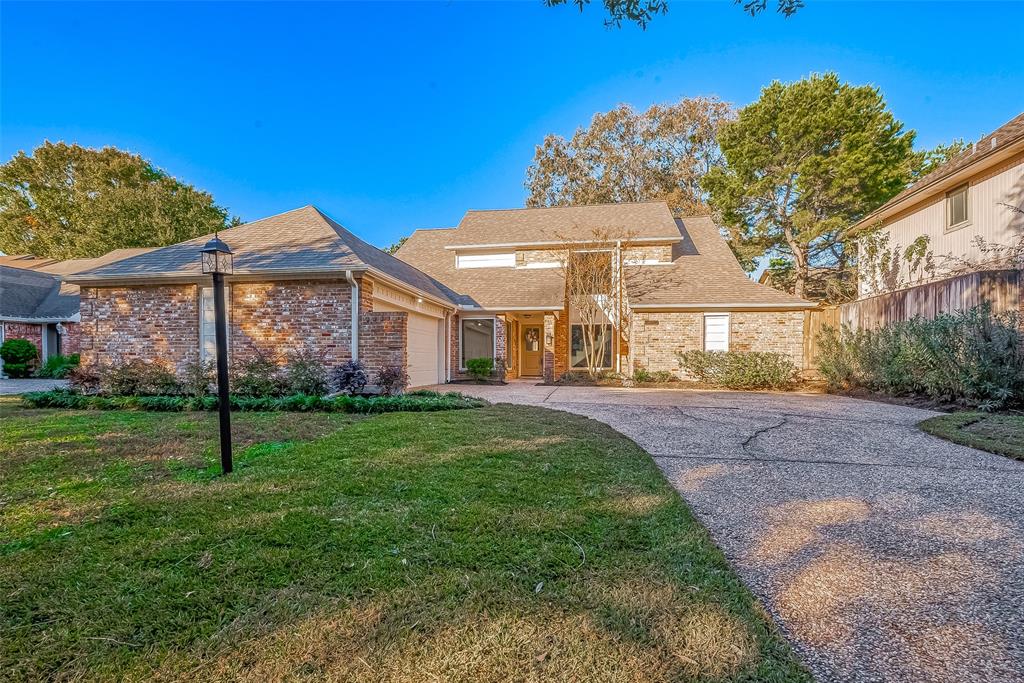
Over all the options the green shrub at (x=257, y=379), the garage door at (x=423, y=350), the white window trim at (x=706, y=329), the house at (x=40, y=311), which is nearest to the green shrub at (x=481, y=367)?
the garage door at (x=423, y=350)

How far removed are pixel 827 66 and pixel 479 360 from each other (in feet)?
67.8

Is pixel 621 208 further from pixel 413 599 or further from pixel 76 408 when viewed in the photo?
pixel 413 599

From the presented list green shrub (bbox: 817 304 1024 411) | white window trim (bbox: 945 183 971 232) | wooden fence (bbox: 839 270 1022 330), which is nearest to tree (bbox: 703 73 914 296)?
white window trim (bbox: 945 183 971 232)

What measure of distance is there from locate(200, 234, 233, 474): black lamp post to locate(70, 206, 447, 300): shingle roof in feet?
16.9

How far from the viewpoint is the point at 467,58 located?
11.6 meters

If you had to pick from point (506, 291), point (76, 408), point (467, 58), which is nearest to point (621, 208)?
point (506, 291)

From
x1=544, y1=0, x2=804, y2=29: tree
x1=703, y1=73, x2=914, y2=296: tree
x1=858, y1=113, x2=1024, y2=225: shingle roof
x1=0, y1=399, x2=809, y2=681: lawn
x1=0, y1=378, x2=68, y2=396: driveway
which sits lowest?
x1=0, y1=378, x2=68, y2=396: driveway

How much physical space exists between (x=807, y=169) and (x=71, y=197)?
41.8 meters

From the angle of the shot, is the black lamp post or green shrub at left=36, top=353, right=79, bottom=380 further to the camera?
green shrub at left=36, top=353, right=79, bottom=380

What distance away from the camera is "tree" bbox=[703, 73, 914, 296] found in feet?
67.0

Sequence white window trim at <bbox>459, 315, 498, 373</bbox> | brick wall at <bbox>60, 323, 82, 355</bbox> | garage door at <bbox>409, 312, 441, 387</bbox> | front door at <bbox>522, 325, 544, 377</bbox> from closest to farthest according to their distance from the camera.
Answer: garage door at <bbox>409, 312, 441, 387</bbox>
white window trim at <bbox>459, 315, 498, 373</bbox>
front door at <bbox>522, 325, 544, 377</bbox>
brick wall at <bbox>60, 323, 82, 355</bbox>

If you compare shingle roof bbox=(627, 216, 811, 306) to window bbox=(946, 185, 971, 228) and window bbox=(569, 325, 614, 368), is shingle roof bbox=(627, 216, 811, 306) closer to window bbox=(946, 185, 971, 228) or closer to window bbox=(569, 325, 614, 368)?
window bbox=(569, 325, 614, 368)

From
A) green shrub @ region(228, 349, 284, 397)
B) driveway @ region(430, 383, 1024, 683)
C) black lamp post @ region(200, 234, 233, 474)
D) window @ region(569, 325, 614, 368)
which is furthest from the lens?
window @ region(569, 325, 614, 368)

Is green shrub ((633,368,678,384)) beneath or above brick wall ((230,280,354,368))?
beneath
